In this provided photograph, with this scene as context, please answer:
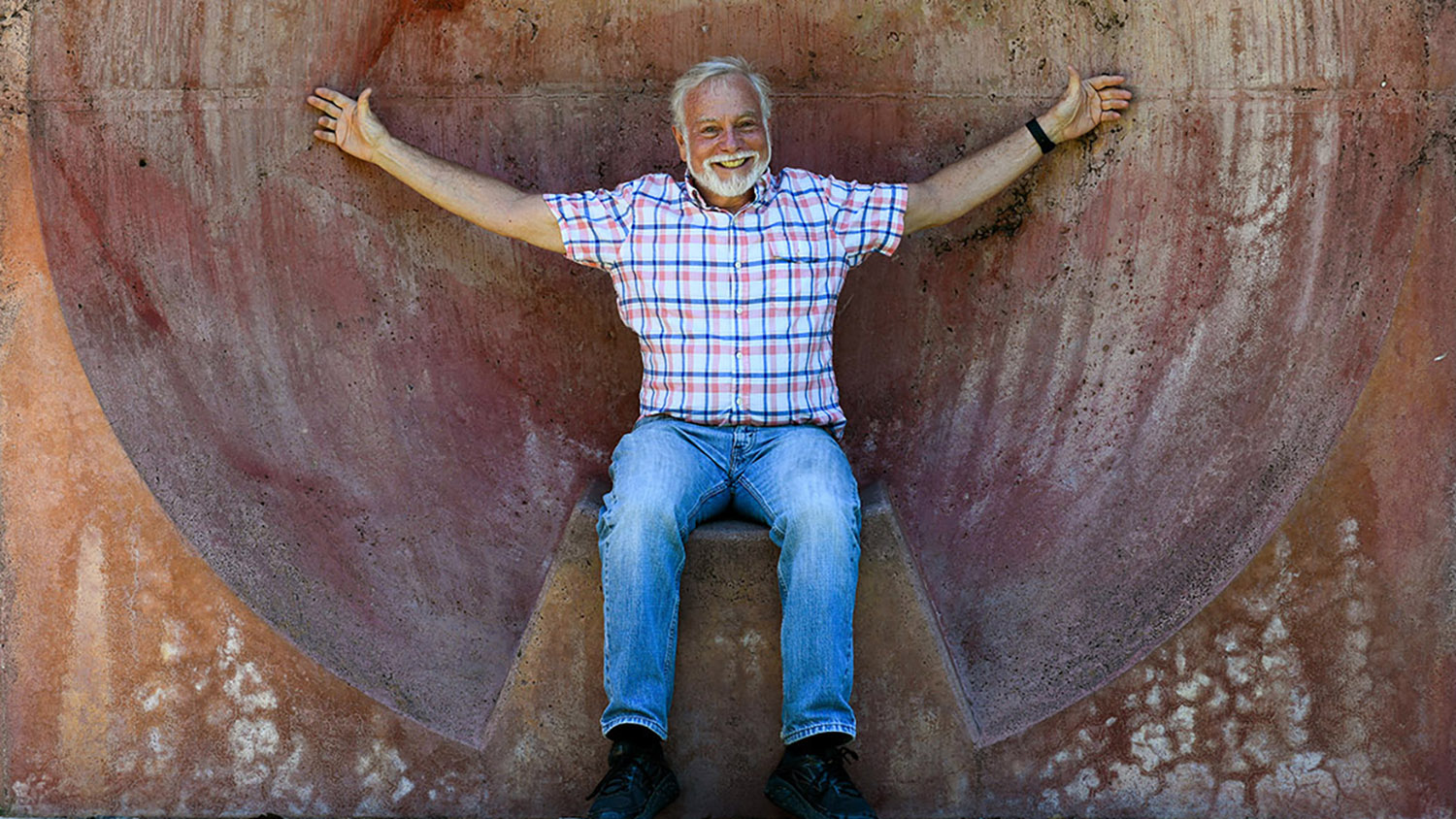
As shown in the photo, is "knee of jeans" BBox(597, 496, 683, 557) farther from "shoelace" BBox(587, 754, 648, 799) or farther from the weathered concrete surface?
the weathered concrete surface

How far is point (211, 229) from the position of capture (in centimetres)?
381

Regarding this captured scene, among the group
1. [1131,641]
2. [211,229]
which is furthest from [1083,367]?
[211,229]

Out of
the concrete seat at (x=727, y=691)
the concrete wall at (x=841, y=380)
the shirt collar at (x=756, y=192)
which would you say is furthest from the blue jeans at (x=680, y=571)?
the shirt collar at (x=756, y=192)

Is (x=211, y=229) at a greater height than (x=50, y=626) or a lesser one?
greater

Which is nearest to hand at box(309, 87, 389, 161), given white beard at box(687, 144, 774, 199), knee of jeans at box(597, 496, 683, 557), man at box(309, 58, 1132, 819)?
man at box(309, 58, 1132, 819)

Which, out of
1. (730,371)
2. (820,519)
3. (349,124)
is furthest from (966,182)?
(349,124)

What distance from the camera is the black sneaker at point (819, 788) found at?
9.68ft

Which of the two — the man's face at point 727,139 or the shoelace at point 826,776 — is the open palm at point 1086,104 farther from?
the shoelace at point 826,776

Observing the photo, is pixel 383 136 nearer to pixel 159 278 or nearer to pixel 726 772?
pixel 159 278

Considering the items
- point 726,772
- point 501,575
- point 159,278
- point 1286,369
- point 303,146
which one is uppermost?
point 303,146

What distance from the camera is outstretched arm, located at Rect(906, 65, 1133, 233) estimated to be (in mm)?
3469

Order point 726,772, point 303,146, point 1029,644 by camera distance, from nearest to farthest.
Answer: point 726,772, point 1029,644, point 303,146

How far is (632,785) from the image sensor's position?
9.69ft

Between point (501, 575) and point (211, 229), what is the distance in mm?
1130
